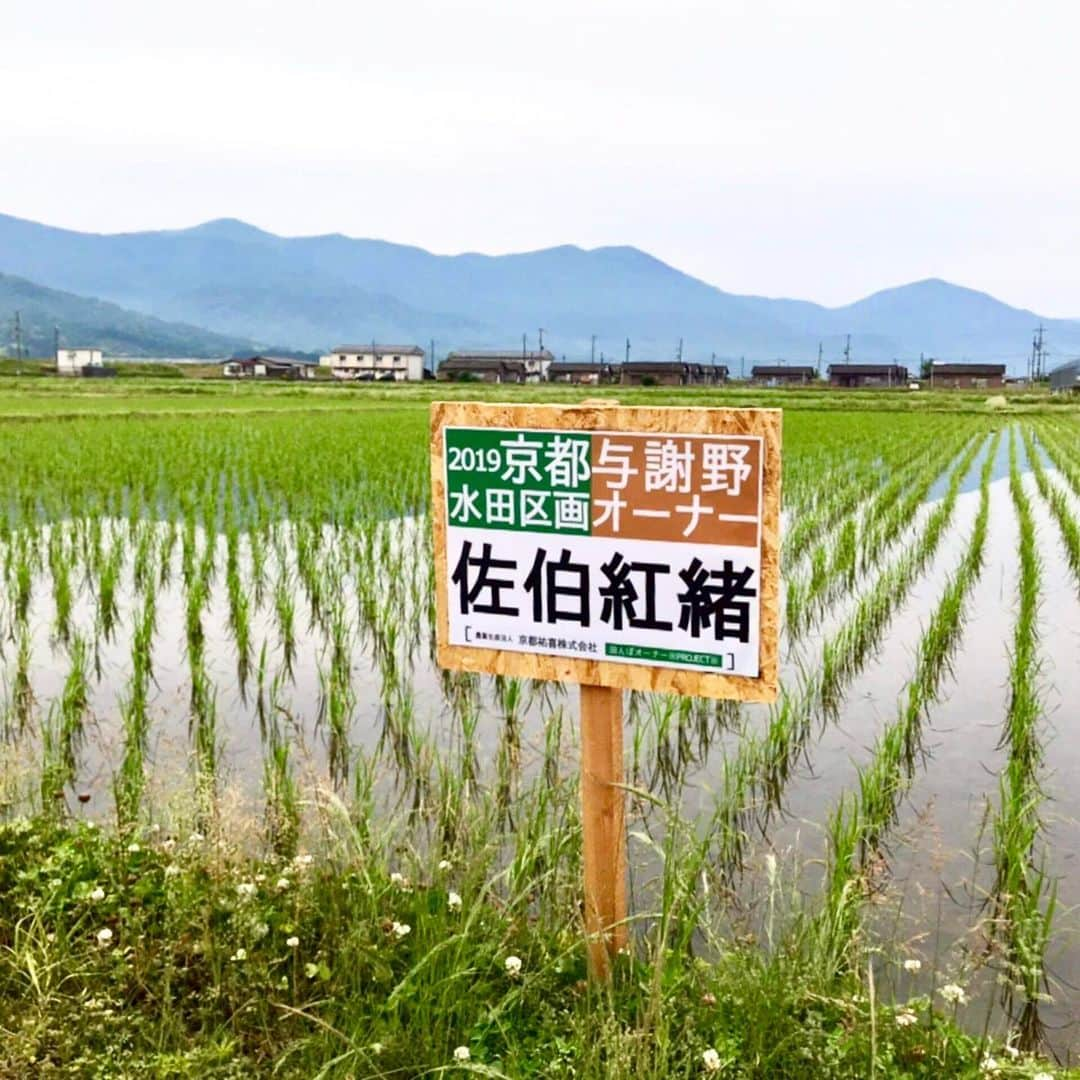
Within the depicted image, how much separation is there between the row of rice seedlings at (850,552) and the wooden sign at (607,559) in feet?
13.4

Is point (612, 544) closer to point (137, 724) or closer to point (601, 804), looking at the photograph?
point (601, 804)

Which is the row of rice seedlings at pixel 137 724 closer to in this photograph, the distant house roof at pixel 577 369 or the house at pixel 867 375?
the distant house roof at pixel 577 369

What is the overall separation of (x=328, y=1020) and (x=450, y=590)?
1084 mm

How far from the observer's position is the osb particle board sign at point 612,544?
90.6 inches

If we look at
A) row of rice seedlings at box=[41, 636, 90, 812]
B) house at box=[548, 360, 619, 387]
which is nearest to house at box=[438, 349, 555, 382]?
house at box=[548, 360, 619, 387]

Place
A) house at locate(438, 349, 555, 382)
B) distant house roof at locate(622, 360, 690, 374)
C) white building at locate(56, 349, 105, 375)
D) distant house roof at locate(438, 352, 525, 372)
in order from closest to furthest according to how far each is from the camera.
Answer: distant house roof at locate(622, 360, 690, 374) → house at locate(438, 349, 555, 382) → distant house roof at locate(438, 352, 525, 372) → white building at locate(56, 349, 105, 375)

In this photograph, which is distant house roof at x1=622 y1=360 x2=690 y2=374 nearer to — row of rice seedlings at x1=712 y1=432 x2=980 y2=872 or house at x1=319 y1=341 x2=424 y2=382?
house at x1=319 y1=341 x2=424 y2=382

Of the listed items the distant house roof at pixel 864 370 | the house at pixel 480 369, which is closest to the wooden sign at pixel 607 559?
the house at pixel 480 369

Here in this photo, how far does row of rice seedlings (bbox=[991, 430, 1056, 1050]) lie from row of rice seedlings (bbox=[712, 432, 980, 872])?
0.84m

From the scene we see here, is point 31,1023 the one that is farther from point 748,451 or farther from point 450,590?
point 748,451

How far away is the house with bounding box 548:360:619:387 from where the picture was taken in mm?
61500

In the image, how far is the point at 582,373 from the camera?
205 ft

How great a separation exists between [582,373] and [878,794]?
196ft

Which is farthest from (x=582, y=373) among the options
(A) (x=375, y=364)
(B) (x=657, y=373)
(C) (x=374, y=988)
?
(C) (x=374, y=988)
